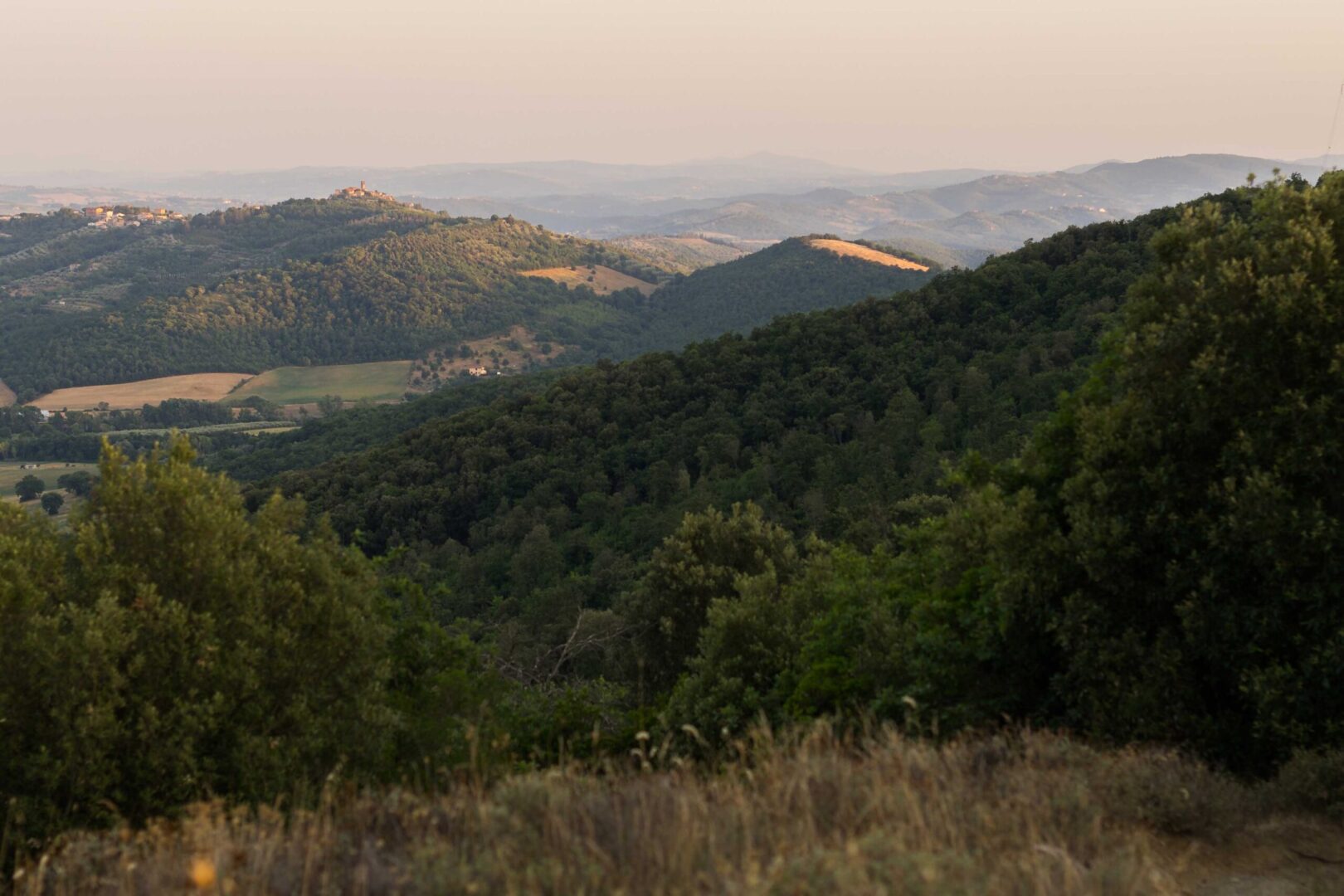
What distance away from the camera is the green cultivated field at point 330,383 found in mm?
169125

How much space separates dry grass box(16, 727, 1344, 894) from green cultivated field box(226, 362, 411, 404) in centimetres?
16811

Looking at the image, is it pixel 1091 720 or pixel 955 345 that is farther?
pixel 955 345

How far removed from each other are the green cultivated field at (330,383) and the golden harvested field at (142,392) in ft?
13.0

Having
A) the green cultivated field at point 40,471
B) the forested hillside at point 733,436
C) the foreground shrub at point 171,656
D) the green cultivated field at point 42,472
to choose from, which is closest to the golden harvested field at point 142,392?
the green cultivated field at point 40,471

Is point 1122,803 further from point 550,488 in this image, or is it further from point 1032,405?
point 550,488

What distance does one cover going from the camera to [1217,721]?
401 inches

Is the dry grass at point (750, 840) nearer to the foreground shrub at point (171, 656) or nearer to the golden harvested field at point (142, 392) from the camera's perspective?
the foreground shrub at point (171, 656)

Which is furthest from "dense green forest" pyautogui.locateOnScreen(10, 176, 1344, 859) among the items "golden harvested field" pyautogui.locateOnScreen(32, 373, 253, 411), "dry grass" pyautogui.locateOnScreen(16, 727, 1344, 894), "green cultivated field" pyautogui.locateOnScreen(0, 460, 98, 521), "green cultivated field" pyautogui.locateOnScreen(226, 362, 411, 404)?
"golden harvested field" pyautogui.locateOnScreen(32, 373, 253, 411)

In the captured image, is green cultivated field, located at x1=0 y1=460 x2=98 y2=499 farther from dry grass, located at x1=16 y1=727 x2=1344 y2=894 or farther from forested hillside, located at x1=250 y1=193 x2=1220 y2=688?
dry grass, located at x1=16 y1=727 x2=1344 y2=894

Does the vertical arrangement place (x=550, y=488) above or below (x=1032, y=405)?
below

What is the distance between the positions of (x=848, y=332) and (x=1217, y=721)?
190ft

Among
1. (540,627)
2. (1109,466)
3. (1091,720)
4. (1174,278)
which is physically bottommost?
(540,627)

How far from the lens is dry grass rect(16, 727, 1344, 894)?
5.06 metres

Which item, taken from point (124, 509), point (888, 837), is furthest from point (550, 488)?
point (888, 837)
